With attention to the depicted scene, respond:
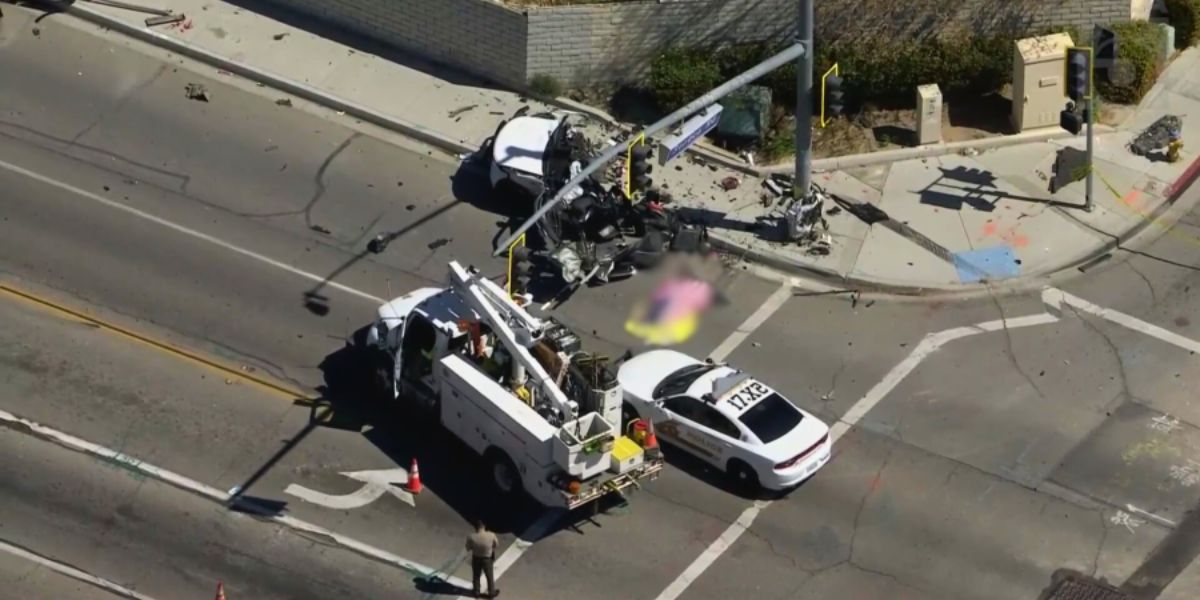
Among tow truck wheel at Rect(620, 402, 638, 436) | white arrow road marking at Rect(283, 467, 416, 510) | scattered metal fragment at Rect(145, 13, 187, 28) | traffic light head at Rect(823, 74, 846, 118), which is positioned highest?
traffic light head at Rect(823, 74, 846, 118)

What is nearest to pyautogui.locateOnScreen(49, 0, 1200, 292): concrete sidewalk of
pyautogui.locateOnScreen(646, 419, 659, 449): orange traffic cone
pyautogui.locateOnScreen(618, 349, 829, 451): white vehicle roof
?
pyautogui.locateOnScreen(618, 349, 829, 451): white vehicle roof

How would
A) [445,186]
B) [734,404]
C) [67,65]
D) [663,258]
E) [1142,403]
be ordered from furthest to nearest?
[67,65], [445,186], [663,258], [1142,403], [734,404]

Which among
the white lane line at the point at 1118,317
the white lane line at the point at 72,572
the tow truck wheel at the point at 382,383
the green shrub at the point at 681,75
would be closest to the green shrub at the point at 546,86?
the green shrub at the point at 681,75

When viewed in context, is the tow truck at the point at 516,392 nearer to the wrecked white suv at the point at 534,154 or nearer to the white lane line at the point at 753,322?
the white lane line at the point at 753,322

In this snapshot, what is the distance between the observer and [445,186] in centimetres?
3722

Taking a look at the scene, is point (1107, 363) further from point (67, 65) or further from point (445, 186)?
point (67, 65)

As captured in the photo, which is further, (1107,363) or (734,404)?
(1107,363)

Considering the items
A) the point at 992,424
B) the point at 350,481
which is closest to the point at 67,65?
the point at 350,481

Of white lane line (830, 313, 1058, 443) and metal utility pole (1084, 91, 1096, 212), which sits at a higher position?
metal utility pole (1084, 91, 1096, 212)

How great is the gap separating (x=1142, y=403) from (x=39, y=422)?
57.7ft

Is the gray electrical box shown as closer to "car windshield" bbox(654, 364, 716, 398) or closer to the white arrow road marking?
"car windshield" bbox(654, 364, 716, 398)

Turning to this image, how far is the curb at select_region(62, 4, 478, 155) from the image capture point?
3841cm

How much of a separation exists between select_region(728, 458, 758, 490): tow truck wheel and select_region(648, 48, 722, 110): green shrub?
35.8 ft

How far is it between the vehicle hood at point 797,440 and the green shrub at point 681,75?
10384 millimetres
